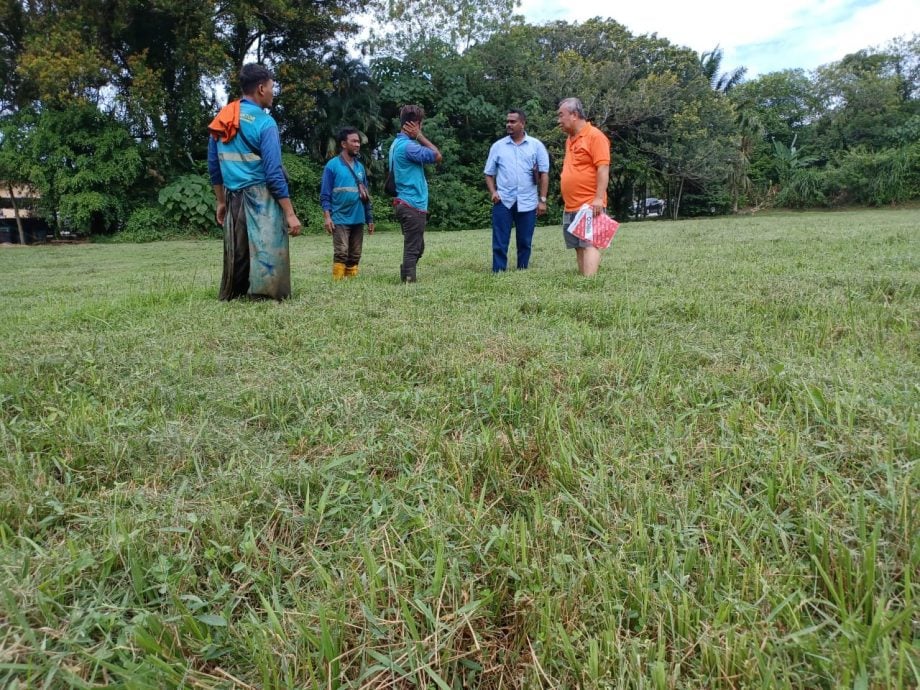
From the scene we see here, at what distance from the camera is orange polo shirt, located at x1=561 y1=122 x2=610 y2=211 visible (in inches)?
219

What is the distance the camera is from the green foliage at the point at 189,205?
19500 millimetres

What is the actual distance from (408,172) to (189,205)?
54.7 feet

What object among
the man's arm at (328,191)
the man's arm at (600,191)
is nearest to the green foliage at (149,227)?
the man's arm at (328,191)

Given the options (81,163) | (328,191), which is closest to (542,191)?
(328,191)

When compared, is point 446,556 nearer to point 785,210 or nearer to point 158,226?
point 158,226

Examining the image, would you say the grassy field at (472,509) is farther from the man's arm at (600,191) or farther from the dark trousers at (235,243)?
the man's arm at (600,191)

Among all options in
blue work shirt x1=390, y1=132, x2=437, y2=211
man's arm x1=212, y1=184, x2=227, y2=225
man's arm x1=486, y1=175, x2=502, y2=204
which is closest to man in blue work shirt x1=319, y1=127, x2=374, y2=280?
blue work shirt x1=390, y1=132, x2=437, y2=211

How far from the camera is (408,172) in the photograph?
5.85m

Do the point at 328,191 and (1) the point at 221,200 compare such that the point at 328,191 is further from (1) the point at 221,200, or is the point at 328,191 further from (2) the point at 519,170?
(2) the point at 519,170

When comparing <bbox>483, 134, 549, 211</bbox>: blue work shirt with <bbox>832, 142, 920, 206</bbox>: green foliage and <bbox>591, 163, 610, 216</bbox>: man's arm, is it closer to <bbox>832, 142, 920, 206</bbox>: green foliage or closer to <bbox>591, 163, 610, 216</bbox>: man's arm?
<bbox>591, 163, 610, 216</bbox>: man's arm

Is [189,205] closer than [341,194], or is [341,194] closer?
[341,194]

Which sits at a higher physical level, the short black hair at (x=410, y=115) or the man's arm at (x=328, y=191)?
the short black hair at (x=410, y=115)

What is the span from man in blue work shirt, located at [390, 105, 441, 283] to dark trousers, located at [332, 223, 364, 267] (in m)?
0.80

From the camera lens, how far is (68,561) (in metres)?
1.27
